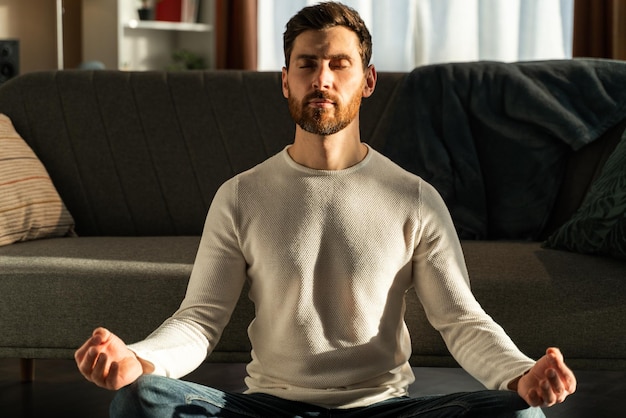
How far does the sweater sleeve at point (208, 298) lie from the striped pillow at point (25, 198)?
41.6 inches

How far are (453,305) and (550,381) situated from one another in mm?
336

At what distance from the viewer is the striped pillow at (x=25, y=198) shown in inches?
102

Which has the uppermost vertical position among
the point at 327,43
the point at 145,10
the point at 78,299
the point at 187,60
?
the point at 145,10

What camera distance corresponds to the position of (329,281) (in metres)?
1.63

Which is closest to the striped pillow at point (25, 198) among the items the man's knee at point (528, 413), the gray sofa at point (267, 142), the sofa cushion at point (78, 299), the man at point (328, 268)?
the gray sofa at point (267, 142)

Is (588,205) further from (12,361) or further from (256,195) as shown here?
(12,361)

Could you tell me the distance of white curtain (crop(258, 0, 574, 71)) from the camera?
4.45 metres

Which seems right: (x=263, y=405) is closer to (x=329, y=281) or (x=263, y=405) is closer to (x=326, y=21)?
(x=329, y=281)

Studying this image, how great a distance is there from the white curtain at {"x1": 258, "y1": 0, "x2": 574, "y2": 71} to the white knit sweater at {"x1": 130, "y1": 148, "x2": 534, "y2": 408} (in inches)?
116

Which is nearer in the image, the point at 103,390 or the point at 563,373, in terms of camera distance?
the point at 563,373

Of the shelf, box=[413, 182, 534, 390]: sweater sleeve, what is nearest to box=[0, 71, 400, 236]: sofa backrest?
box=[413, 182, 534, 390]: sweater sleeve

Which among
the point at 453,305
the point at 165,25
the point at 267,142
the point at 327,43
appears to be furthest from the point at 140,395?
the point at 165,25

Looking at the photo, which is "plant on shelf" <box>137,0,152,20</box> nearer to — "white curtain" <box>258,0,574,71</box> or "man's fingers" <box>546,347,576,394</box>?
"white curtain" <box>258,0,574,71</box>

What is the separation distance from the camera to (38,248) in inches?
96.7
